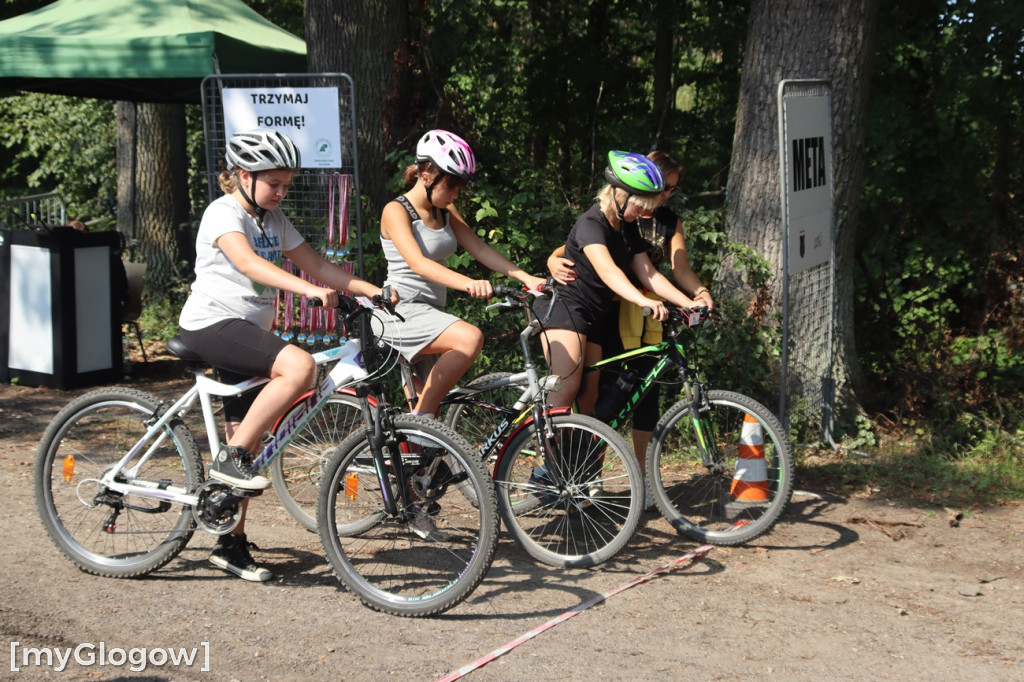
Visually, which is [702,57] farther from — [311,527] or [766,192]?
[311,527]

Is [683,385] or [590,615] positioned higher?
[683,385]

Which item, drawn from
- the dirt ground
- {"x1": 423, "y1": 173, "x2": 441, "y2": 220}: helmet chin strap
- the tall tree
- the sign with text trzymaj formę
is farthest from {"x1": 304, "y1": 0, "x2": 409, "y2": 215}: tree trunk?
the tall tree

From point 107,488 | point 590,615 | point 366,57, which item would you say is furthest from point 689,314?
point 366,57

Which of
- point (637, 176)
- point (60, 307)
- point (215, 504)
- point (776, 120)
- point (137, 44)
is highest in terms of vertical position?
point (137, 44)

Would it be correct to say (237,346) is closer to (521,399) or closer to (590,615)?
(521,399)

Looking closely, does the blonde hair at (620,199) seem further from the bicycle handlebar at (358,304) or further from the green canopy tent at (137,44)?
the green canopy tent at (137,44)

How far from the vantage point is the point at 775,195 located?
743cm

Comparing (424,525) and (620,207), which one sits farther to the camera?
(620,207)

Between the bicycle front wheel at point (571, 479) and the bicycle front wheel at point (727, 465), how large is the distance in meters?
0.44

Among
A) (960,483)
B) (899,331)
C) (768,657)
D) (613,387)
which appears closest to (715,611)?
(768,657)

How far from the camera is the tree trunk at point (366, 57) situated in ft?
28.2

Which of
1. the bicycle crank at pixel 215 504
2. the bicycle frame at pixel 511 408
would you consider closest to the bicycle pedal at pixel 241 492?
the bicycle crank at pixel 215 504

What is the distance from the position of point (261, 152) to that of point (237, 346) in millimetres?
816

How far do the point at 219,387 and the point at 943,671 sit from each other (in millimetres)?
3130
